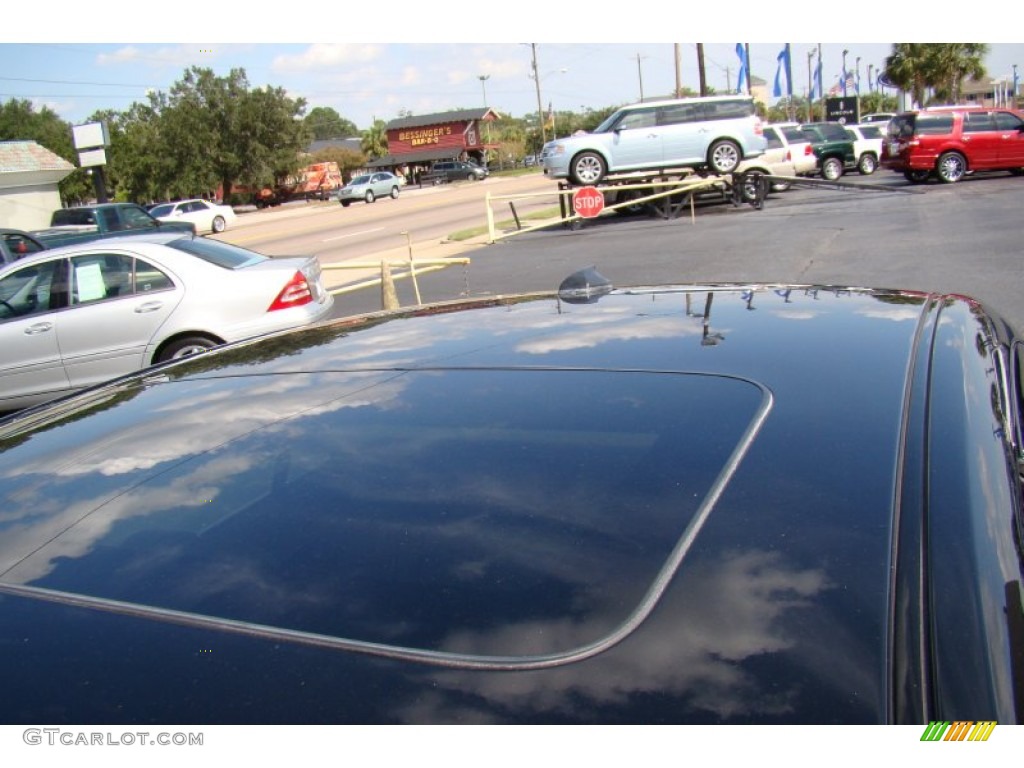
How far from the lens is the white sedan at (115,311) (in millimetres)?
8109

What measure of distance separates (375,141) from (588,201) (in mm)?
90941

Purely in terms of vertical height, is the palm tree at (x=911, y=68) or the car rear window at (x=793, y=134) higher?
the palm tree at (x=911, y=68)

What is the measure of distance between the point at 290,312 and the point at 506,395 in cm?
675

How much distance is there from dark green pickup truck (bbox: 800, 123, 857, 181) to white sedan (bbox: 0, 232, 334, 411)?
79.7 feet

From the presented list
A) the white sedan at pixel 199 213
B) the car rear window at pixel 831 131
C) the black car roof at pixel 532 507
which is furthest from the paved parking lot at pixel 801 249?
the white sedan at pixel 199 213

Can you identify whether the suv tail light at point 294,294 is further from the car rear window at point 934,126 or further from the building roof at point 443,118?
the building roof at point 443,118

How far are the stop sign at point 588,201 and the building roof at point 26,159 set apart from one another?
3386cm

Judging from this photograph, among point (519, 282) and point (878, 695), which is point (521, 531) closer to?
point (878, 695)

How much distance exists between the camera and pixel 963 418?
1757 millimetres

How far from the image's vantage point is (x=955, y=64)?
5834cm

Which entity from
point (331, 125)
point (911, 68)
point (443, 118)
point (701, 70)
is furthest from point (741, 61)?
point (331, 125)

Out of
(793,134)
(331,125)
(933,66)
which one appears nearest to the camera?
(793,134)

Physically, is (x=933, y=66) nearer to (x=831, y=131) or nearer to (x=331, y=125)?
(x=831, y=131)

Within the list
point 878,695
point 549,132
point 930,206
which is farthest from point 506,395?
point 549,132
